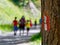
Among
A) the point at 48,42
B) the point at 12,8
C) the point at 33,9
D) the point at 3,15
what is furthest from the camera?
the point at 33,9

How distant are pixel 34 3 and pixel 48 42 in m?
41.4

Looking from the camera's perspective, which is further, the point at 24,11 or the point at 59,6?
the point at 24,11

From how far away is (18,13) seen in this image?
129 feet

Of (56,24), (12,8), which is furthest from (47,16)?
(12,8)

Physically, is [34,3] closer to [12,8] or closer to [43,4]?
[12,8]

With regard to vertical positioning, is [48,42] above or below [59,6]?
below

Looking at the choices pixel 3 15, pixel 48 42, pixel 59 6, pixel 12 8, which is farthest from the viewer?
pixel 12 8

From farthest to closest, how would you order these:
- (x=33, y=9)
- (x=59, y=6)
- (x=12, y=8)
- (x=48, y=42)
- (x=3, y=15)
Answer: (x=33, y=9) < (x=12, y=8) < (x=3, y=15) < (x=48, y=42) < (x=59, y=6)

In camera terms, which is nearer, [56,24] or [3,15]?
[56,24]

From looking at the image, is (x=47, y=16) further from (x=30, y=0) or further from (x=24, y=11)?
(x=30, y=0)

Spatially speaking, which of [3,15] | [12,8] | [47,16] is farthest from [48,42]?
[12,8]

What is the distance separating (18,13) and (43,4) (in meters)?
34.9

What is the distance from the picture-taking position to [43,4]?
452cm

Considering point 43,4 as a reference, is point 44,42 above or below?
below
